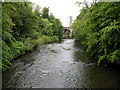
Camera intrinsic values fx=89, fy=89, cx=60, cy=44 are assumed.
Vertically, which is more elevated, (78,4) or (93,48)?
(78,4)

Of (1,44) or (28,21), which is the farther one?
(28,21)

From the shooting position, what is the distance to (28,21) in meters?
9.05

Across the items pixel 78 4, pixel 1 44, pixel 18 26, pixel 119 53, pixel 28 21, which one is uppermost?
pixel 78 4

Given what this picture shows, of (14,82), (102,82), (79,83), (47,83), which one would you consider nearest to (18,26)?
(14,82)

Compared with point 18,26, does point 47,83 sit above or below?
below

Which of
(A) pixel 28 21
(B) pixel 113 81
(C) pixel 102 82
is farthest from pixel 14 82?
(A) pixel 28 21

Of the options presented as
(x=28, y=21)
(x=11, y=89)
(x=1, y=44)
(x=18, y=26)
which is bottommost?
(x=11, y=89)

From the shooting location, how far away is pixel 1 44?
2.98 m

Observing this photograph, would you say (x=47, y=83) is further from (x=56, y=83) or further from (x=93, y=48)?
(x=93, y=48)

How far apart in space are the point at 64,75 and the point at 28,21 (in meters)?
7.23

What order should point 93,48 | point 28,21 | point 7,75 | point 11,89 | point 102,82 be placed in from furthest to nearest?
point 28,21 < point 93,48 < point 7,75 < point 102,82 < point 11,89

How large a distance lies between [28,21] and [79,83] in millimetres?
7990

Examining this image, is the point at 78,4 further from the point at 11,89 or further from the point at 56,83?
the point at 11,89

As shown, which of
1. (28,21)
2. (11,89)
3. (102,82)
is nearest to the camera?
(11,89)
